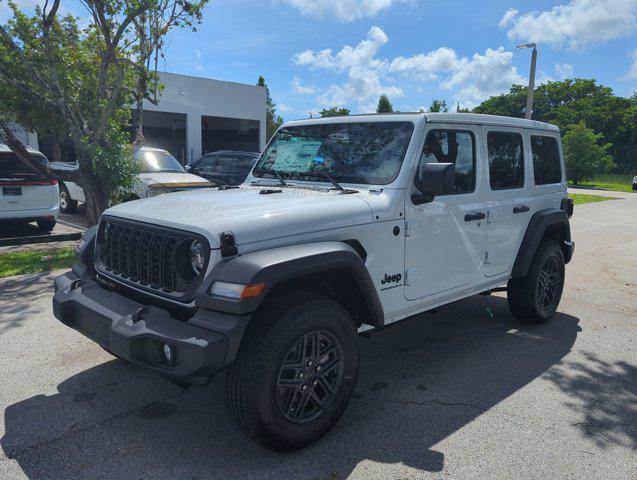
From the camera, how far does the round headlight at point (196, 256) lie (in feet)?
9.24

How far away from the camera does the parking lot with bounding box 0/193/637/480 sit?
2859mm

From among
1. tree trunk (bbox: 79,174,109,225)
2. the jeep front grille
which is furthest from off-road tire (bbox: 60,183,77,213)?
the jeep front grille

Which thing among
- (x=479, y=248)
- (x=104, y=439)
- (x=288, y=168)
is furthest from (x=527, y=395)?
(x=104, y=439)

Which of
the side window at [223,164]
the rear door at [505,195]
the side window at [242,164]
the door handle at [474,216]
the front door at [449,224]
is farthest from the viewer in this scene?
the side window at [223,164]

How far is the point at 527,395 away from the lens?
3.75 m

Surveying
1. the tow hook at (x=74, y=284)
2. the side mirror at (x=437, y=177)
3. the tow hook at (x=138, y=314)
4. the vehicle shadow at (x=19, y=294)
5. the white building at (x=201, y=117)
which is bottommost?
the vehicle shadow at (x=19, y=294)

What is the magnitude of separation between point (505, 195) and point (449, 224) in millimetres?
945

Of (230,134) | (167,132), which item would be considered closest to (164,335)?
(230,134)

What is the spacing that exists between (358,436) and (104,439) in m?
1.51

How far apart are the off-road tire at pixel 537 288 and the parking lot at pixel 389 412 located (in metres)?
0.18

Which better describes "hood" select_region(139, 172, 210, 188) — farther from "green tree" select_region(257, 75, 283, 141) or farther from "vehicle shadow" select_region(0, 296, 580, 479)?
"green tree" select_region(257, 75, 283, 141)

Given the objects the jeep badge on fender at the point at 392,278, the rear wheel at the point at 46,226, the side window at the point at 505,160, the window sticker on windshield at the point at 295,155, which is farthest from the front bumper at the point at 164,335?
the rear wheel at the point at 46,226

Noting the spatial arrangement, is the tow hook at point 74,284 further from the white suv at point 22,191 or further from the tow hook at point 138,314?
the white suv at point 22,191

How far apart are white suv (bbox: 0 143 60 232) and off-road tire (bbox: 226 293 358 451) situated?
756cm
